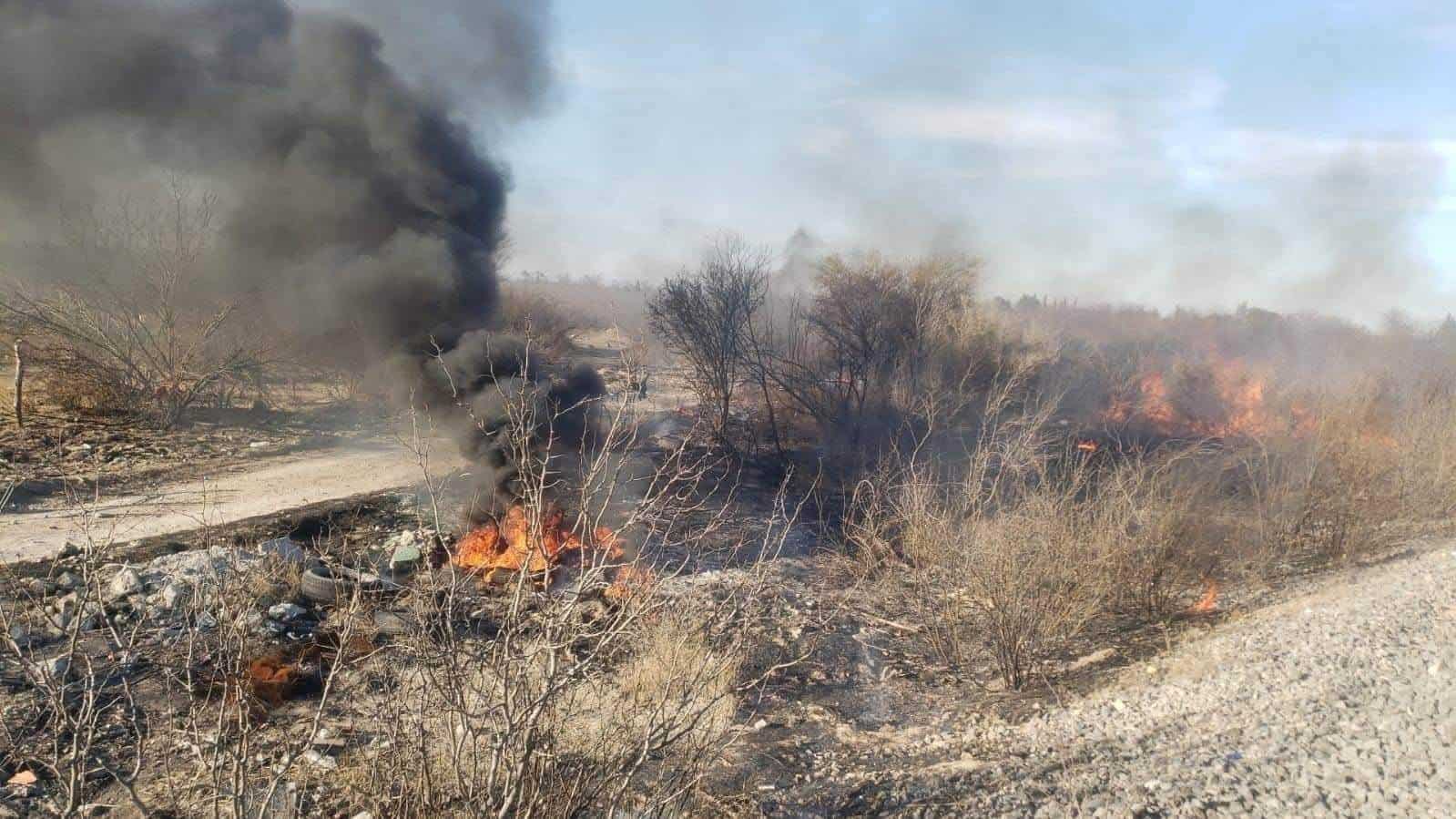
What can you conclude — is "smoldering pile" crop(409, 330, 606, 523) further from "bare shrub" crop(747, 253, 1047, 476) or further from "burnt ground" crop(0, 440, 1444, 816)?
"bare shrub" crop(747, 253, 1047, 476)

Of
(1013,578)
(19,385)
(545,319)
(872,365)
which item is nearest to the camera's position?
(1013,578)

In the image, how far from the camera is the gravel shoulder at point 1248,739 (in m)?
4.67

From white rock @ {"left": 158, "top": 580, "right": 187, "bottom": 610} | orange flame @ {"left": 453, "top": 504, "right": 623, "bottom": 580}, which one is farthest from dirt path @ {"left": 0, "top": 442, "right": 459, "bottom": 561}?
orange flame @ {"left": 453, "top": 504, "right": 623, "bottom": 580}

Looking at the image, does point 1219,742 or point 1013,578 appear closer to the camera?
point 1219,742

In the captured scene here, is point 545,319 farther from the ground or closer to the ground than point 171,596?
farther from the ground

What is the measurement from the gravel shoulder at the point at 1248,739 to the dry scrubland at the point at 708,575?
0.22m

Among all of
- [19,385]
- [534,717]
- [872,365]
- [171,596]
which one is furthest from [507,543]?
[872,365]

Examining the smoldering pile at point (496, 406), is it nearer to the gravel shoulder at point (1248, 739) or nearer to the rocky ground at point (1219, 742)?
the rocky ground at point (1219, 742)

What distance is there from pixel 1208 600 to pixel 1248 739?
4.00 m

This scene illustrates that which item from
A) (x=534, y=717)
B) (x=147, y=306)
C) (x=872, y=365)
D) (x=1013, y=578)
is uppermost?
(x=147, y=306)

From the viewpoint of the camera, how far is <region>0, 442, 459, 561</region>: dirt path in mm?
8695

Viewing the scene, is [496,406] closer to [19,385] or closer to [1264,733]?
[1264,733]

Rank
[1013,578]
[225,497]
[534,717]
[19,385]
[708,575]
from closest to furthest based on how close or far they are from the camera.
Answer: [534,717]
[1013,578]
[708,575]
[225,497]
[19,385]

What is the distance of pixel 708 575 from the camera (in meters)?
9.45
